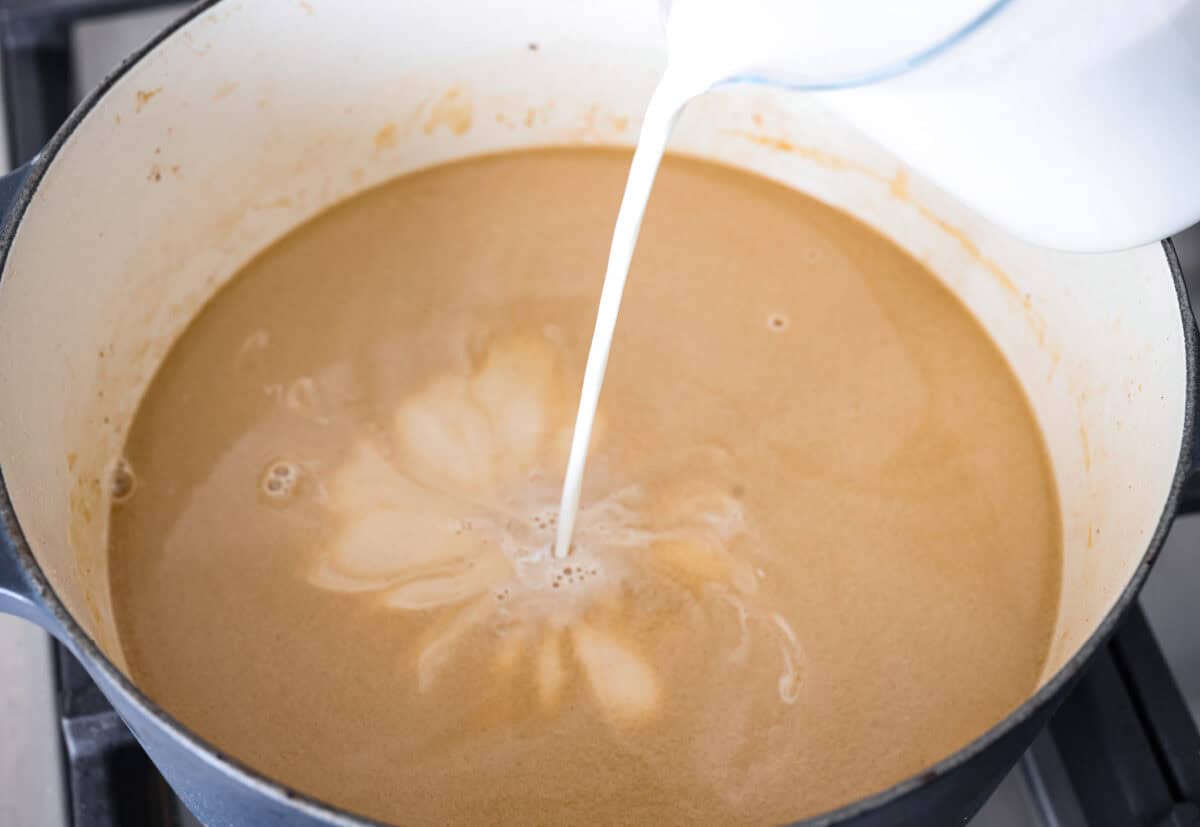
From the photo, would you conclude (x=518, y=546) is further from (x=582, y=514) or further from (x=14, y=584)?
(x=14, y=584)

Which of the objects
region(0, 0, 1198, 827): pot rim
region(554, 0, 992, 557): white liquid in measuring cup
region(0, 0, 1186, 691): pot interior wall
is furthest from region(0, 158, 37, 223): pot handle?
region(554, 0, 992, 557): white liquid in measuring cup

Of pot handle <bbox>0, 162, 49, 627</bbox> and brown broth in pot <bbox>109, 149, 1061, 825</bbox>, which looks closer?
pot handle <bbox>0, 162, 49, 627</bbox>

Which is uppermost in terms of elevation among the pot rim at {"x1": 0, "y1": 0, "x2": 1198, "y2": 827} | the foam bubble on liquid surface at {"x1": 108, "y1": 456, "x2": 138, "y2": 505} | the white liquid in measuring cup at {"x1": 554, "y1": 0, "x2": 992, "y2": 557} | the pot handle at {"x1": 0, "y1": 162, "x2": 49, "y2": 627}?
the white liquid in measuring cup at {"x1": 554, "y1": 0, "x2": 992, "y2": 557}

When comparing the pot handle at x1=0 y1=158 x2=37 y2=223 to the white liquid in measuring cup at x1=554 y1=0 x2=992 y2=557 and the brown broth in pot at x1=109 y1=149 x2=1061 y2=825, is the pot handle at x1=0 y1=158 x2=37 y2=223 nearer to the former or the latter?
the brown broth in pot at x1=109 y1=149 x2=1061 y2=825

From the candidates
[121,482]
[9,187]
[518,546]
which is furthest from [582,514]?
[9,187]

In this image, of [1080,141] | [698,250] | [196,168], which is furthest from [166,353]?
[1080,141]

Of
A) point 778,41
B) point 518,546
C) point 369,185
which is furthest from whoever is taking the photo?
point 369,185
